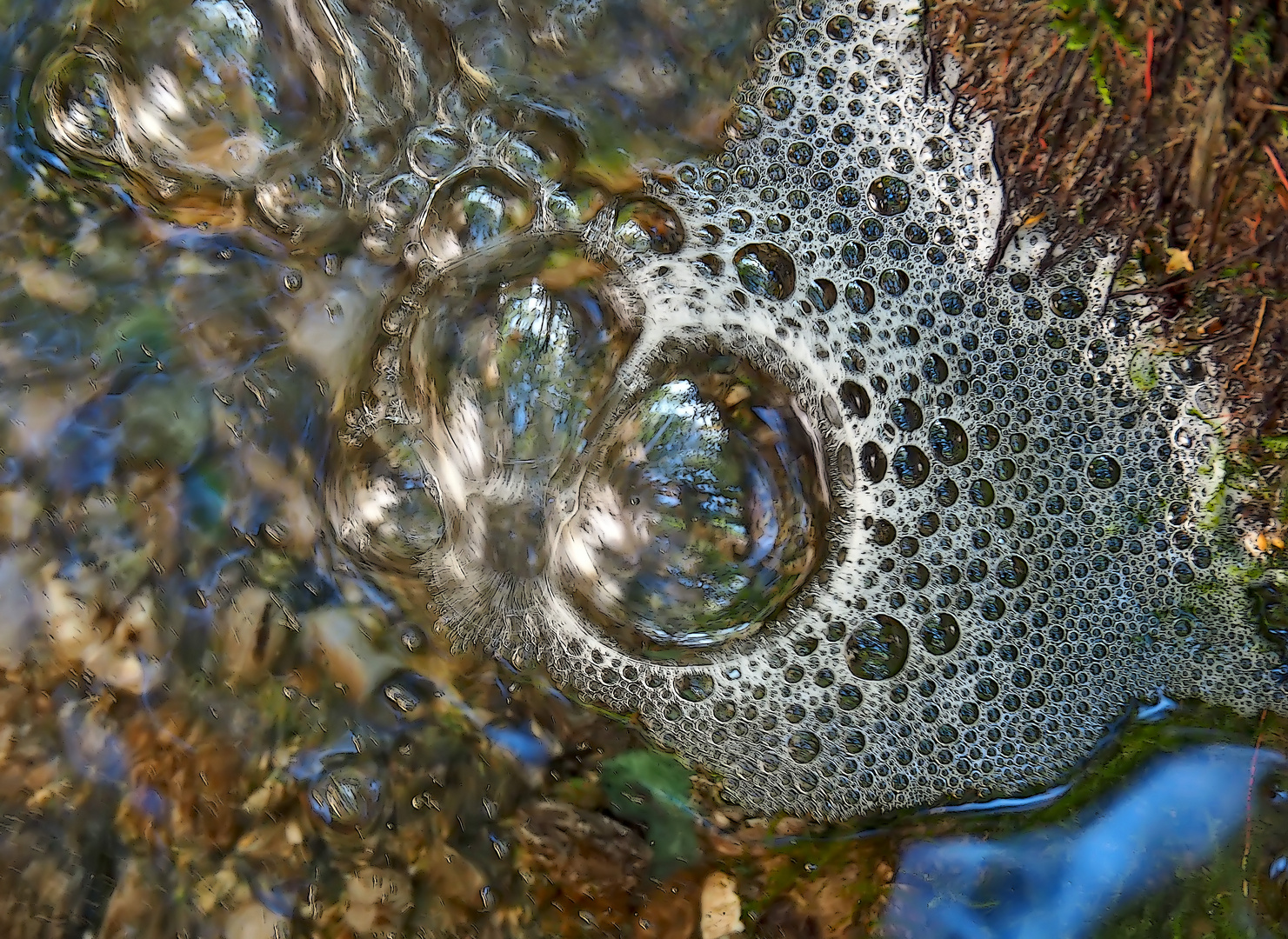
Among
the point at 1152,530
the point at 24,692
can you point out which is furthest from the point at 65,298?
the point at 1152,530

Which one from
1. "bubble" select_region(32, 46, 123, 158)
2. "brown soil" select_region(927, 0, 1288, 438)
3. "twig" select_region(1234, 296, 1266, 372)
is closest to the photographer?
"brown soil" select_region(927, 0, 1288, 438)

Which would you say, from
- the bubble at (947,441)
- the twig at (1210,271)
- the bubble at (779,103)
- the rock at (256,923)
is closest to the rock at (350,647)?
the rock at (256,923)


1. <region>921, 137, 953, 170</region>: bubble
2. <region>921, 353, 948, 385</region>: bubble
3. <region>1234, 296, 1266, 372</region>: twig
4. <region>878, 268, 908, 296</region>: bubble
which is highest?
<region>921, 137, 953, 170</region>: bubble

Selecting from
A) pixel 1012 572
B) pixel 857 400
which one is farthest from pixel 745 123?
pixel 1012 572

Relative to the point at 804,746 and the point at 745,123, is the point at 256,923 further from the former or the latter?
the point at 745,123

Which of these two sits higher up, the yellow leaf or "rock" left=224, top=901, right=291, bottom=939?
the yellow leaf

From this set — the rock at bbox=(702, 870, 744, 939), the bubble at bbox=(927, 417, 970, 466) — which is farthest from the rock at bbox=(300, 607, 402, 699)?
the bubble at bbox=(927, 417, 970, 466)

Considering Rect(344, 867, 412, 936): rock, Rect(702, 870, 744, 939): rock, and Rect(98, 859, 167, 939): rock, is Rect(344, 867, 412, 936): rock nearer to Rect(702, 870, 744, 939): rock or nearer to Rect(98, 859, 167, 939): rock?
Rect(98, 859, 167, 939): rock
